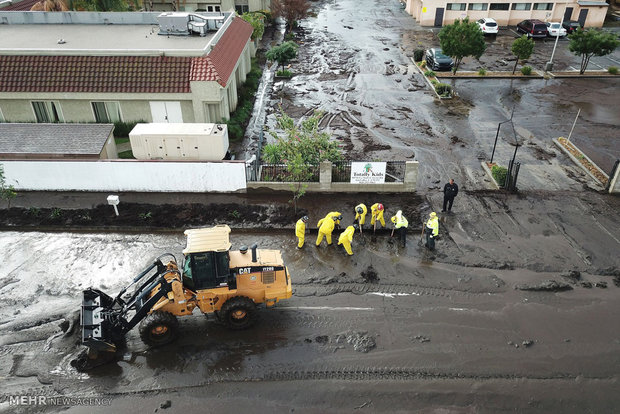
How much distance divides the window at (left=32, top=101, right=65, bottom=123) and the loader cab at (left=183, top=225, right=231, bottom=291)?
14.1 meters

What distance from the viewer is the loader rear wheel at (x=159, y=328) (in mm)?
11023

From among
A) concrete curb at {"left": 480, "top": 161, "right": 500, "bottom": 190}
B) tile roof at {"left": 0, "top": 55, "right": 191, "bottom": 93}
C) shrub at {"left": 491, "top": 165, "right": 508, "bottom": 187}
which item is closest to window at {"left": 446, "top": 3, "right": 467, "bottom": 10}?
concrete curb at {"left": 480, "top": 161, "right": 500, "bottom": 190}

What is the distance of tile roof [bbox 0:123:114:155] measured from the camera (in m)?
17.9

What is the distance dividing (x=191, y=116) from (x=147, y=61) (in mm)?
3128

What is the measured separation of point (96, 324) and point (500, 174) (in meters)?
15.2

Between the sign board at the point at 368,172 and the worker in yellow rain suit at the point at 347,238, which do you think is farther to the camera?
the sign board at the point at 368,172

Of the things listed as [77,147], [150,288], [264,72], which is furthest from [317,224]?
[264,72]

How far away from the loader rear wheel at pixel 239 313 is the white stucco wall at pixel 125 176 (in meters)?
7.14

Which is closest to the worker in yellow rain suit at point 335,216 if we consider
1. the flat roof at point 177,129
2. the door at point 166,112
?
the flat roof at point 177,129

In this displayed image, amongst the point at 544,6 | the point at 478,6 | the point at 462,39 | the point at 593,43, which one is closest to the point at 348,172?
the point at 462,39

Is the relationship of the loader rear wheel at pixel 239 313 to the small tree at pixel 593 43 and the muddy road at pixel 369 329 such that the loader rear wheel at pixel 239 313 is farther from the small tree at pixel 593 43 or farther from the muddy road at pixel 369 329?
the small tree at pixel 593 43

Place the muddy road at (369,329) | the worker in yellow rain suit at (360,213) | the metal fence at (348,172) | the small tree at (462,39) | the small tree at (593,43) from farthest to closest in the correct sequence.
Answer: the small tree at (593,43) < the small tree at (462,39) < the metal fence at (348,172) < the worker in yellow rain suit at (360,213) < the muddy road at (369,329)

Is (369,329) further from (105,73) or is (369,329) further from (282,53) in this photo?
(282,53)

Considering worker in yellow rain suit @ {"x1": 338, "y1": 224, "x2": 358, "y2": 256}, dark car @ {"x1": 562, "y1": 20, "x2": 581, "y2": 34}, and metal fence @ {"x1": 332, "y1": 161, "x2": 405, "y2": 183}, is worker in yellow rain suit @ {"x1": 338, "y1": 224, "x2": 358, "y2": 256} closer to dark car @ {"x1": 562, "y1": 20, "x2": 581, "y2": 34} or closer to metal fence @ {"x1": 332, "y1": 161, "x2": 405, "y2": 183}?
metal fence @ {"x1": 332, "y1": 161, "x2": 405, "y2": 183}
